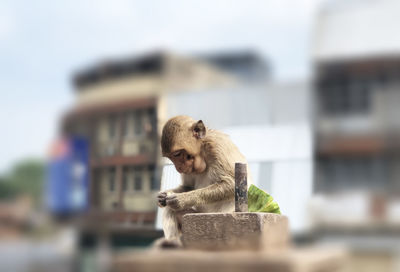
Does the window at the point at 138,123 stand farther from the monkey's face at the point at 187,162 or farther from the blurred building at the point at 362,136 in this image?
the blurred building at the point at 362,136

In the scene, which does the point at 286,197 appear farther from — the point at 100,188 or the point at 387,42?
the point at 387,42

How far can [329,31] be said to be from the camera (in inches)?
863

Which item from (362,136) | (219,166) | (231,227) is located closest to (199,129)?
(219,166)

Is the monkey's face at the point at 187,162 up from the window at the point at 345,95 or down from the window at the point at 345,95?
down

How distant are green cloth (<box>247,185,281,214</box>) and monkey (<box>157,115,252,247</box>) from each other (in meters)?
0.20

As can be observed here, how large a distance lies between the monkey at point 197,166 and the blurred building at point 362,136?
644 inches

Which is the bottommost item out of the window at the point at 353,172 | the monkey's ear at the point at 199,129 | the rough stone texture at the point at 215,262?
the rough stone texture at the point at 215,262

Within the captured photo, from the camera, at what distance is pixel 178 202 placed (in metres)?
3.05

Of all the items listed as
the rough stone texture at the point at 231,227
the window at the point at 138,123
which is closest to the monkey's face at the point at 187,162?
the rough stone texture at the point at 231,227

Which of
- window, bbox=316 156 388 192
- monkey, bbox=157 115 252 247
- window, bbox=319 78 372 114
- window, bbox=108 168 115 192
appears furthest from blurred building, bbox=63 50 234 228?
window, bbox=316 156 388 192

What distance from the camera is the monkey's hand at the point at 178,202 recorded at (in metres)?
3.05

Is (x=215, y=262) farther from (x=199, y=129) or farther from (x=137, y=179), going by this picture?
(x=137, y=179)

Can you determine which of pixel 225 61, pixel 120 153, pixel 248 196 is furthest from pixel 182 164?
pixel 225 61

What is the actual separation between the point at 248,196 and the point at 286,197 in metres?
2.20
